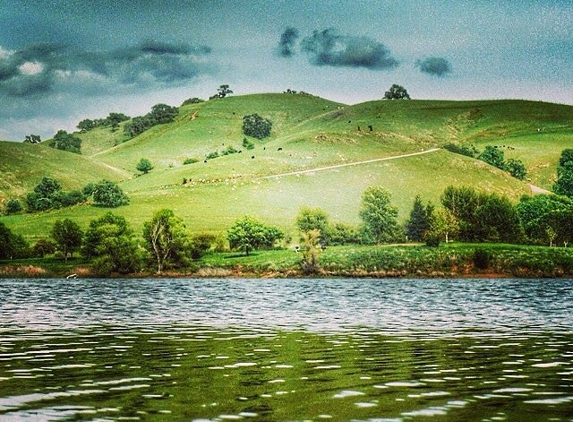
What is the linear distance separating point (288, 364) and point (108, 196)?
529 feet

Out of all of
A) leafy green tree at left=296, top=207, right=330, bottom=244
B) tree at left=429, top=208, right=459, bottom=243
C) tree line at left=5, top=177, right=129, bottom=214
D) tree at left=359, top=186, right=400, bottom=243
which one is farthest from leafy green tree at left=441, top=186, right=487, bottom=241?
tree line at left=5, top=177, right=129, bottom=214

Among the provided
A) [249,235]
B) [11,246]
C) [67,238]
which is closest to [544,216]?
[249,235]

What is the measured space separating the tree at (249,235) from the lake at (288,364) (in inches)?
3329

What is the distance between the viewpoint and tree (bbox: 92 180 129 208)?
182375 mm

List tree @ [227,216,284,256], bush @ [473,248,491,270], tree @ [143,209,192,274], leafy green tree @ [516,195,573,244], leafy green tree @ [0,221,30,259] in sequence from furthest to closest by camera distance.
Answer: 1. leafy green tree @ [516,195,573,244]
2. tree @ [227,216,284,256]
3. leafy green tree @ [0,221,30,259]
4. tree @ [143,209,192,274]
5. bush @ [473,248,491,270]

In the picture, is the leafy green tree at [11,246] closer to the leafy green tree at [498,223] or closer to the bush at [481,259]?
the bush at [481,259]

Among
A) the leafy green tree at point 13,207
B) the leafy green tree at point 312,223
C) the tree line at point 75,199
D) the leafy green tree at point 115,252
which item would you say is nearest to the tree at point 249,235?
the leafy green tree at point 312,223

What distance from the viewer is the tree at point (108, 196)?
598ft

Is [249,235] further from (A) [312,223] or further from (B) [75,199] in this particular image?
(B) [75,199]

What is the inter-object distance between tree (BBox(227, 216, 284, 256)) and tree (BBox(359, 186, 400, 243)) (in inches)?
746

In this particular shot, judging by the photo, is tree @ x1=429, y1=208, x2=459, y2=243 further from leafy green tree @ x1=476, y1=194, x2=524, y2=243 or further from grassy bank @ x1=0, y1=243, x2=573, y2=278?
grassy bank @ x1=0, y1=243, x2=573, y2=278

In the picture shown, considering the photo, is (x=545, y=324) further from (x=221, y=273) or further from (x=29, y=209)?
(x=29, y=209)

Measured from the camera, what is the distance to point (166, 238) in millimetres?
132375

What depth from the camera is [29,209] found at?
196 meters
